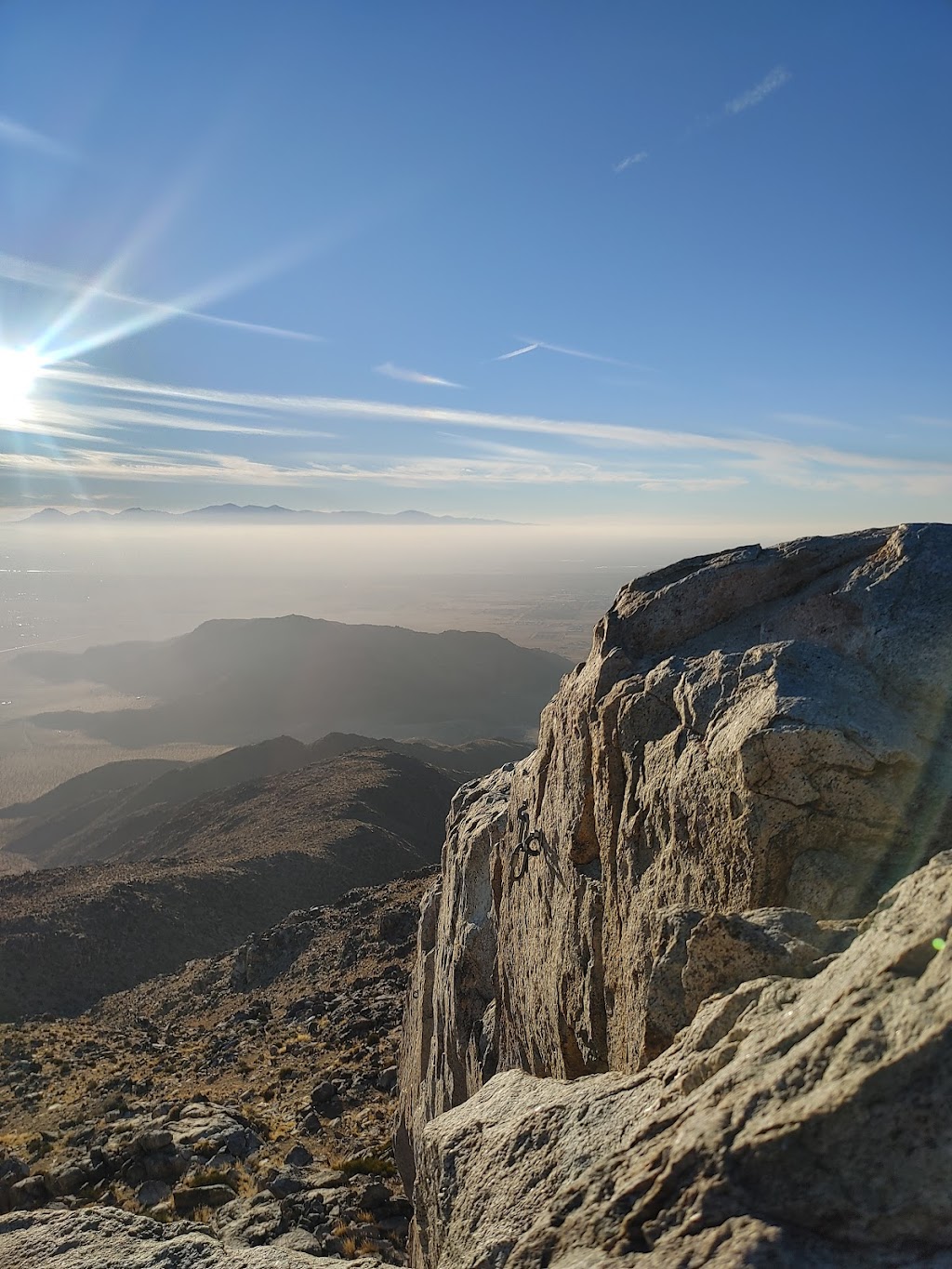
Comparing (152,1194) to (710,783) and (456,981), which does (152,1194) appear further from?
(710,783)

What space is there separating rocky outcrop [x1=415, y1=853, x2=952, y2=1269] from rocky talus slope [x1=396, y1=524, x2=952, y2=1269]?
0.01m

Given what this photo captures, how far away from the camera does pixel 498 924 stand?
41.3 ft

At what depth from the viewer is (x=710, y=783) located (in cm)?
717

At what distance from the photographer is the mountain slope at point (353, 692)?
14300cm

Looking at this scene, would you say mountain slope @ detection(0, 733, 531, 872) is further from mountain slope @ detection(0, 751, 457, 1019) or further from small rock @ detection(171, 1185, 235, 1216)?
small rock @ detection(171, 1185, 235, 1216)

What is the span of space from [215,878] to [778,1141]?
46110mm

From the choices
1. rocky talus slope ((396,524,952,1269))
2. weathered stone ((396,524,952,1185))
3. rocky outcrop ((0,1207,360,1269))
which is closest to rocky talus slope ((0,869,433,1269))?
rocky outcrop ((0,1207,360,1269))

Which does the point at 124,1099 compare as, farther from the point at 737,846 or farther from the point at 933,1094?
the point at 933,1094

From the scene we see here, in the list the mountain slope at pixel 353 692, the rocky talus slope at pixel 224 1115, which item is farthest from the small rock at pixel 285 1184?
the mountain slope at pixel 353 692

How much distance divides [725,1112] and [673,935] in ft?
6.79

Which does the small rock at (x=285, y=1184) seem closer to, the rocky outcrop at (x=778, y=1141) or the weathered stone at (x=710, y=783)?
the weathered stone at (x=710, y=783)

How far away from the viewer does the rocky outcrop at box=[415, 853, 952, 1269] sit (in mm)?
3639

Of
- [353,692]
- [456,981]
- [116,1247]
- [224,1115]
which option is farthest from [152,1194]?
[353,692]

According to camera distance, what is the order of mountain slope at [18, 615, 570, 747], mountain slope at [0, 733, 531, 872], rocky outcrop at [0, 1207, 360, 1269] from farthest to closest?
mountain slope at [18, 615, 570, 747] < mountain slope at [0, 733, 531, 872] < rocky outcrop at [0, 1207, 360, 1269]
